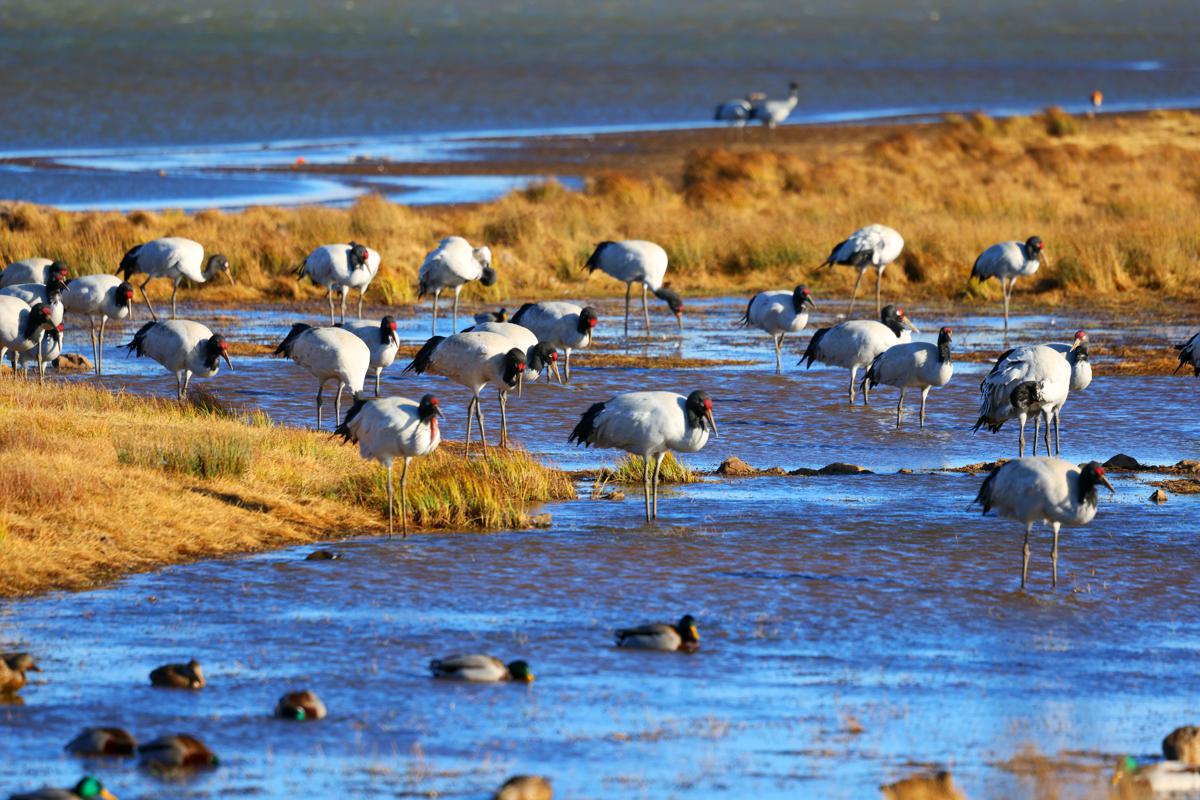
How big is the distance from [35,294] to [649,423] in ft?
31.4

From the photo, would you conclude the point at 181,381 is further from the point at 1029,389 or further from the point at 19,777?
the point at 19,777

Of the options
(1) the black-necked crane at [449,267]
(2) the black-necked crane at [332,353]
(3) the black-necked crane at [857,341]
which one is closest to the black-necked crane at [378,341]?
(2) the black-necked crane at [332,353]

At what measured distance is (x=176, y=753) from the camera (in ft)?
29.5

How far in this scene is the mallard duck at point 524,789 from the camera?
8.47 meters

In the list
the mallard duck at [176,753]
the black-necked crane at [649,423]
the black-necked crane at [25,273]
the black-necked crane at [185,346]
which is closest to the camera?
the mallard duck at [176,753]

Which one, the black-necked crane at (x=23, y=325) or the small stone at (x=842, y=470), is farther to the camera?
the black-necked crane at (x=23, y=325)

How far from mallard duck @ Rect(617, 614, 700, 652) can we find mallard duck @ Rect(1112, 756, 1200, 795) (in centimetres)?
288

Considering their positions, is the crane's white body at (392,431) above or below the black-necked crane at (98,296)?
below

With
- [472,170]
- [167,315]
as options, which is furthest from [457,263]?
[472,170]

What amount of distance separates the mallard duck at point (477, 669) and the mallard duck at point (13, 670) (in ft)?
7.31

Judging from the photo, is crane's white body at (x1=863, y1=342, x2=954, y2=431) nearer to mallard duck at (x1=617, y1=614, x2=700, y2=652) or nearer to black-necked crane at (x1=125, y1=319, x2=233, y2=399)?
black-necked crane at (x1=125, y1=319, x2=233, y2=399)

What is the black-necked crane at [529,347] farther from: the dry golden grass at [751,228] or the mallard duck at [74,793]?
the dry golden grass at [751,228]

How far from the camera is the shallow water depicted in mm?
9273

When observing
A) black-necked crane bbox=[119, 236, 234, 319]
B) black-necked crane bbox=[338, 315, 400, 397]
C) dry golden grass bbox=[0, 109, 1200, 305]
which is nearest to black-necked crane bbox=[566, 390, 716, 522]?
black-necked crane bbox=[338, 315, 400, 397]
